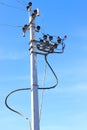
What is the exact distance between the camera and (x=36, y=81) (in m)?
21.8

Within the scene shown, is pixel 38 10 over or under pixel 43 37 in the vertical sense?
over

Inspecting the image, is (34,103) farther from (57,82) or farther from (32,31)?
(32,31)

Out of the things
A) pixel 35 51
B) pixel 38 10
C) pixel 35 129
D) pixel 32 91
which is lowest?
pixel 35 129

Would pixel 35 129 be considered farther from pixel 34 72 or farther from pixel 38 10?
pixel 38 10

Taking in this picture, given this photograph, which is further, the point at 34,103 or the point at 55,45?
the point at 55,45

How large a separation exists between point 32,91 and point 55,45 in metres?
3.01

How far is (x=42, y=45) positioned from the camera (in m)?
22.4

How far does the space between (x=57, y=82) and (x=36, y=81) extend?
64.9 inches

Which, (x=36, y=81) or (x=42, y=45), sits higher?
(x=42, y=45)

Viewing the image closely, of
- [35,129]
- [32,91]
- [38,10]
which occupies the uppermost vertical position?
[38,10]

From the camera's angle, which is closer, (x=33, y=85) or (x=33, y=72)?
(x=33, y=85)

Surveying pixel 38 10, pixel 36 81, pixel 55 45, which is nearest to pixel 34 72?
pixel 36 81

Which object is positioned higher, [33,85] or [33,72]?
[33,72]

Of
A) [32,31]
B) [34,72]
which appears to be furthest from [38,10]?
[34,72]
